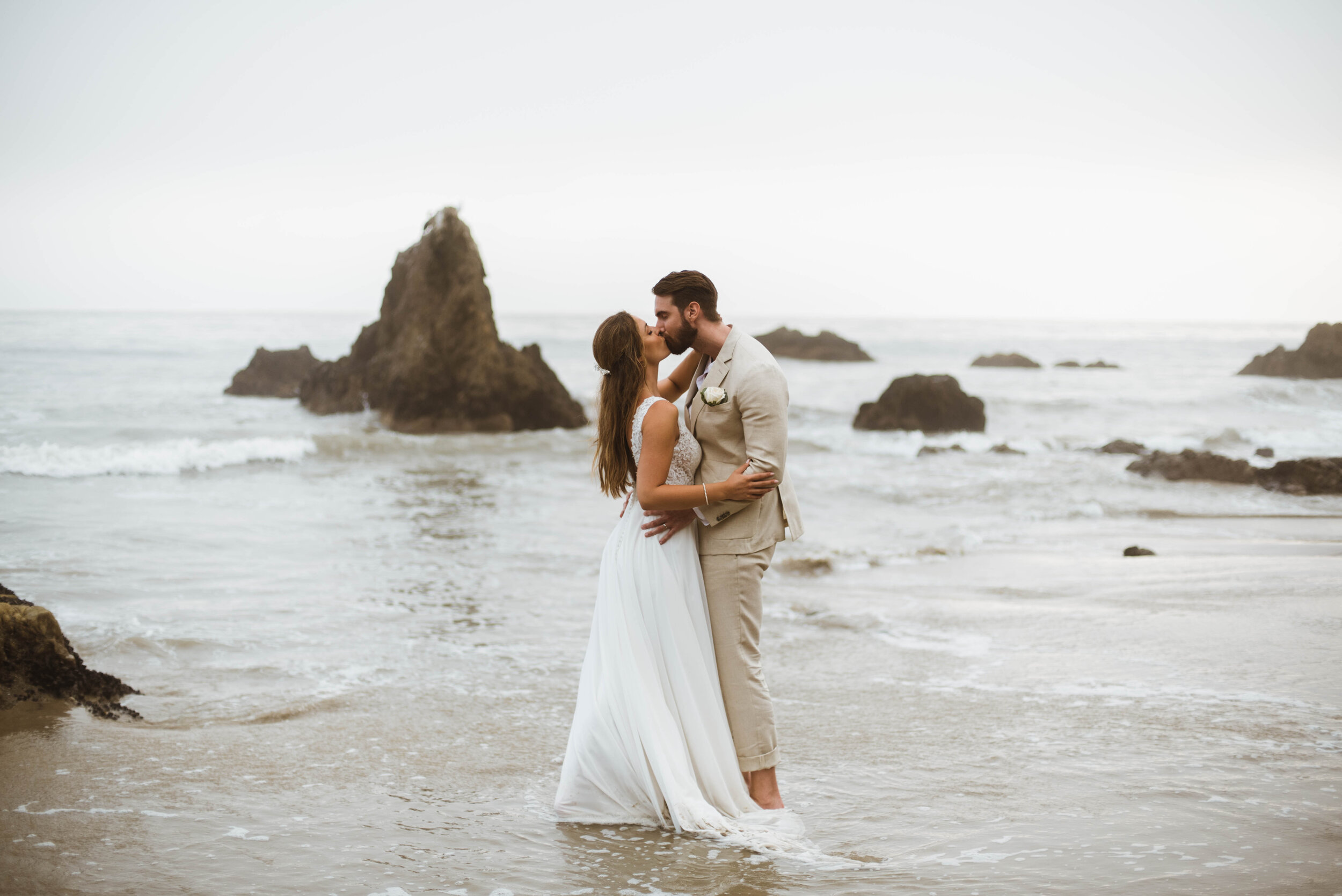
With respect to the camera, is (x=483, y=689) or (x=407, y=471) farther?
(x=407, y=471)

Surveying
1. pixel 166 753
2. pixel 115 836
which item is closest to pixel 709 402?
pixel 115 836

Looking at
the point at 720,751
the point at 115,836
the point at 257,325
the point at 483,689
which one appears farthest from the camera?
the point at 257,325

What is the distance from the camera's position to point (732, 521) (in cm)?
402

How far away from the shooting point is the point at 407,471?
17.8 m

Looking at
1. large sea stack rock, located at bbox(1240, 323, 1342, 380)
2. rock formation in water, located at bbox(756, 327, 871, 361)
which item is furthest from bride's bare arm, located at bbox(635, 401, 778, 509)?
rock formation in water, located at bbox(756, 327, 871, 361)

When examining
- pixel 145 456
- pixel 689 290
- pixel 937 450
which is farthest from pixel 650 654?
pixel 937 450

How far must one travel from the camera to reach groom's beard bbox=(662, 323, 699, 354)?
3949mm

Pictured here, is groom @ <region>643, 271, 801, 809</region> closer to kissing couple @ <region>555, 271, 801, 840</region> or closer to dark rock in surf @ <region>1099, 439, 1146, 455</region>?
kissing couple @ <region>555, 271, 801, 840</region>

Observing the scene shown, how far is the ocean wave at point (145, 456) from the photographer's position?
1503cm

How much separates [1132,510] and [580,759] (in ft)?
41.0

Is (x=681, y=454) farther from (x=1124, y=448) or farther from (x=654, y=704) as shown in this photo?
(x=1124, y=448)

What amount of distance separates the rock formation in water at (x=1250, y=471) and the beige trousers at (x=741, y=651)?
48.5 feet

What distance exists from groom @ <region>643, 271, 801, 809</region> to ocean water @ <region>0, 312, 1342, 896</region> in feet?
1.61

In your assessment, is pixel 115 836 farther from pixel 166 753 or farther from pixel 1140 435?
pixel 1140 435
